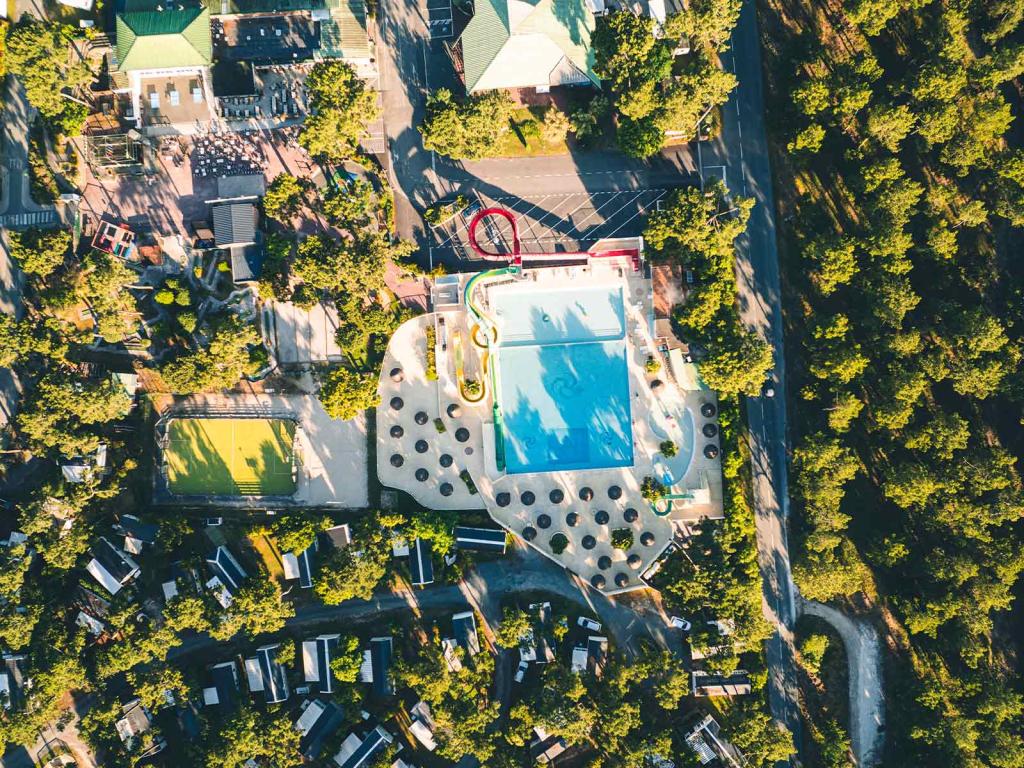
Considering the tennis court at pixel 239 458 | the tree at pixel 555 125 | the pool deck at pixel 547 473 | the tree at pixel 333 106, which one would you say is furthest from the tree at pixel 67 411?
the tree at pixel 555 125

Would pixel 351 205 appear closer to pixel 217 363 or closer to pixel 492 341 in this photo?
pixel 492 341

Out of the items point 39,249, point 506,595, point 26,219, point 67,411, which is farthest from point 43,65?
point 506,595

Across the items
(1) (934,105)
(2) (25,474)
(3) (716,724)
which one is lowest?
(3) (716,724)

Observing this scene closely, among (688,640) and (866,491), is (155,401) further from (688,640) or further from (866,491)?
(866,491)

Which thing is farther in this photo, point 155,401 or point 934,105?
point 155,401

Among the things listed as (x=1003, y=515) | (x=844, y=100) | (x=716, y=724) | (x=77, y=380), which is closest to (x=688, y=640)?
(x=716, y=724)

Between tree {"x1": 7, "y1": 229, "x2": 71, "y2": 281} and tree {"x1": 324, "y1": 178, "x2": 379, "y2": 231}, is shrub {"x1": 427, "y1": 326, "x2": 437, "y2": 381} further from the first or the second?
tree {"x1": 7, "y1": 229, "x2": 71, "y2": 281}
